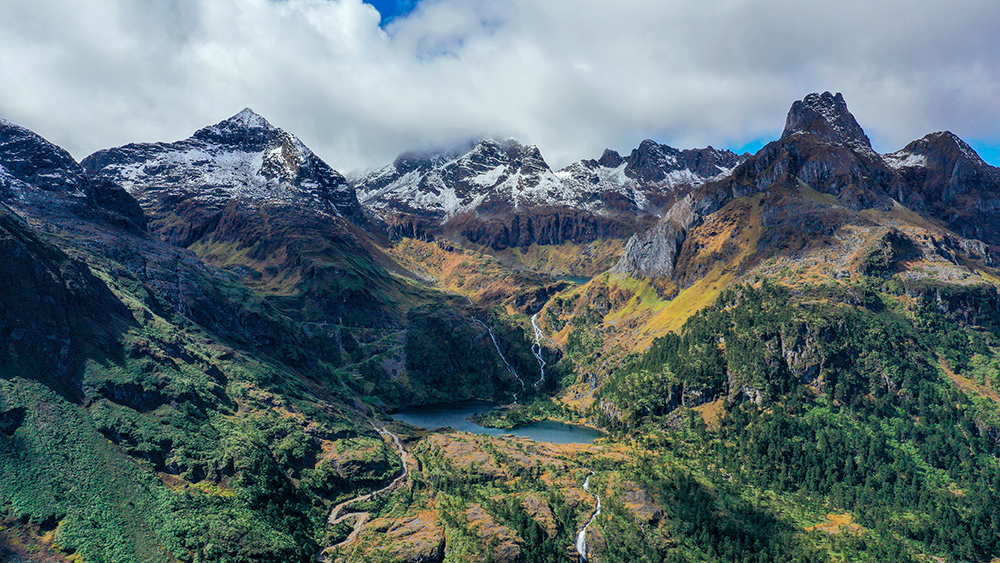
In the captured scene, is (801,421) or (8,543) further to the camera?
(801,421)

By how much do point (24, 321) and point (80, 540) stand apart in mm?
65464

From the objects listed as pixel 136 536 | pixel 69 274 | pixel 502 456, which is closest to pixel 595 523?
pixel 502 456

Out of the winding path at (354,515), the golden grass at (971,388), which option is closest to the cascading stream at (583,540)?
the winding path at (354,515)

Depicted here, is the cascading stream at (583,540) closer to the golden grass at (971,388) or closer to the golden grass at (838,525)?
the golden grass at (838,525)

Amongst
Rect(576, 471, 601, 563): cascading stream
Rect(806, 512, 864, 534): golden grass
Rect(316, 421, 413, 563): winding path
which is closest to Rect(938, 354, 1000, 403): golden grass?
Rect(806, 512, 864, 534): golden grass

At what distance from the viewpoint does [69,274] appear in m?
154

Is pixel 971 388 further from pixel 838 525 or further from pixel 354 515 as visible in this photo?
pixel 354 515

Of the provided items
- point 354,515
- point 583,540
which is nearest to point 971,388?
point 583,540

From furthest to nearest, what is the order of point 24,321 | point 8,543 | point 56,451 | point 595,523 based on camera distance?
point 595,523
point 24,321
point 56,451
point 8,543

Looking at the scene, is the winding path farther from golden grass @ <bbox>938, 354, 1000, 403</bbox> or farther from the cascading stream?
golden grass @ <bbox>938, 354, 1000, 403</bbox>

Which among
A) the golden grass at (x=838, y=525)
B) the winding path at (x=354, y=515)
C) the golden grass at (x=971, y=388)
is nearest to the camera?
the winding path at (x=354, y=515)

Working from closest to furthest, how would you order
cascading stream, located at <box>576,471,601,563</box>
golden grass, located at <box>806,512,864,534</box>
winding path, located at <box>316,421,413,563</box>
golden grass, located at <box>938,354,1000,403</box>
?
winding path, located at <box>316,421,413,563</box>
cascading stream, located at <box>576,471,601,563</box>
golden grass, located at <box>806,512,864,534</box>
golden grass, located at <box>938,354,1000,403</box>

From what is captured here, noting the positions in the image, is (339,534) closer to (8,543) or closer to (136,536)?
(136,536)

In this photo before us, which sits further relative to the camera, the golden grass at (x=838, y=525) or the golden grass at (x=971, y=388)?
the golden grass at (x=971, y=388)
